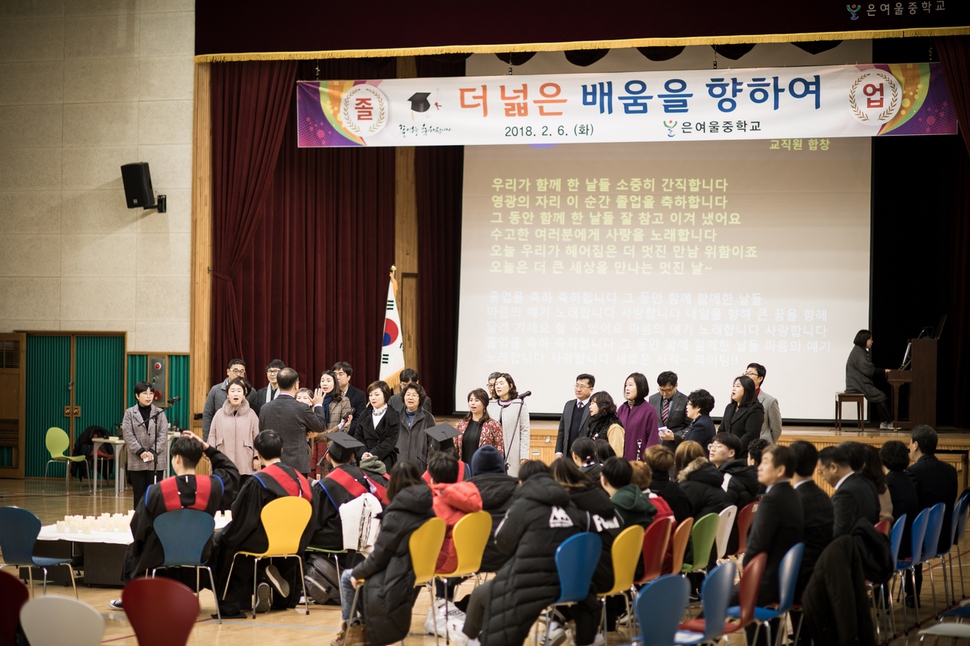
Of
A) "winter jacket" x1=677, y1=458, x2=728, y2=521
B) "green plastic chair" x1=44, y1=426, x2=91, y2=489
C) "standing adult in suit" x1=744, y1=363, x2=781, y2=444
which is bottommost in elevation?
"green plastic chair" x1=44, y1=426, x2=91, y2=489

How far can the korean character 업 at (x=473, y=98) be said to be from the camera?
10.9m

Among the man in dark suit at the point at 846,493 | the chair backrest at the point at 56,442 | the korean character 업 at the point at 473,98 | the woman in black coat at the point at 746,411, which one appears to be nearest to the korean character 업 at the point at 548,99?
the korean character 업 at the point at 473,98

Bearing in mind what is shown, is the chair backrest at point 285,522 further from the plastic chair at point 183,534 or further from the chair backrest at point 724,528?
the chair backrest at point 724,528

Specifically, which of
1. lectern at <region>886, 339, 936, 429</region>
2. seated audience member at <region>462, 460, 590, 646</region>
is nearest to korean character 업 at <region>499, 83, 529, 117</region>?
lectern at <region>886, 339, 936, 429</region>

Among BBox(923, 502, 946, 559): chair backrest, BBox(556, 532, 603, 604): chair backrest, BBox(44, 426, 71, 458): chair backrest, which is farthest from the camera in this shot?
BBox(44, 426, 71, 458): chair backrest

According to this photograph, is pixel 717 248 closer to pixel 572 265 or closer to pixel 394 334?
pixel 572 265

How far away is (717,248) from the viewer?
11.9 meters

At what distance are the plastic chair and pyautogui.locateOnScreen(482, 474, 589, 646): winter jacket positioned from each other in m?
1.96

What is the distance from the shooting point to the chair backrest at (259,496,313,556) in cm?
623

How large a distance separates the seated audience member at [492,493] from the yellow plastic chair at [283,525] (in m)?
1.10

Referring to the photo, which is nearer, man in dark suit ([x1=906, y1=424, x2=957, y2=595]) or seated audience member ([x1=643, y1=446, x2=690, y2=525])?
seated audience member ([x1=643, y1=446, x2=690, y2=525])

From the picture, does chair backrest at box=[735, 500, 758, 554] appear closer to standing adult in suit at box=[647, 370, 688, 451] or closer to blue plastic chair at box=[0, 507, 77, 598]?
standing adult in suit at box=[647, 370, 688, 451]

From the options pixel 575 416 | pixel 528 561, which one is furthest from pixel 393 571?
pixel 575 416

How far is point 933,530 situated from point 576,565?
8.12 feet
